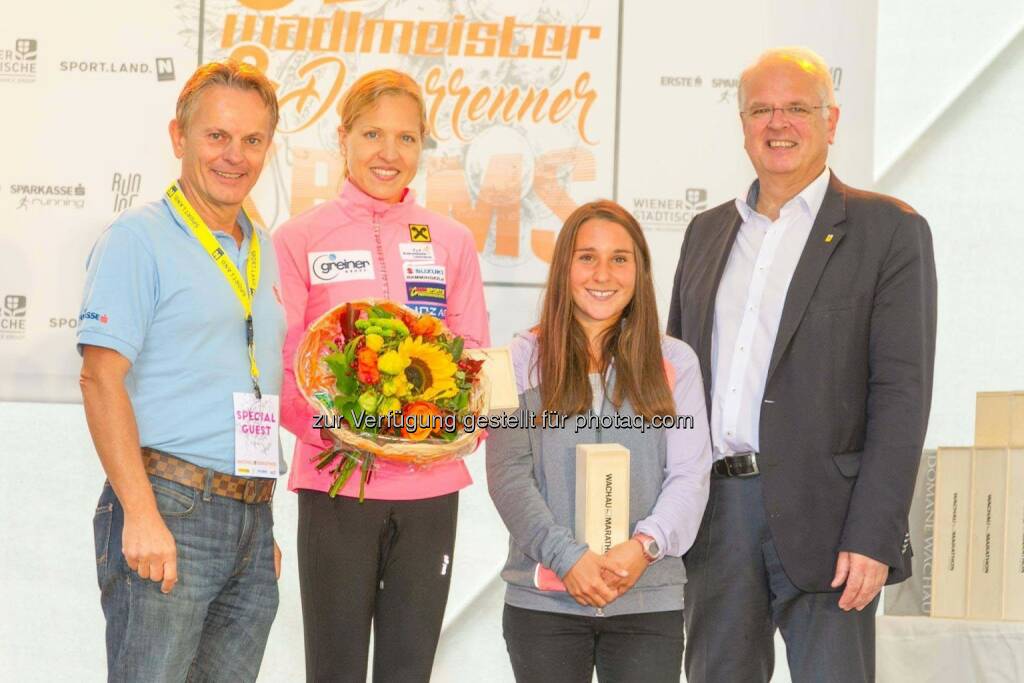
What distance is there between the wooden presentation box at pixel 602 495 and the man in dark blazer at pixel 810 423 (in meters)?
0.40

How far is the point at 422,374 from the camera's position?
6.95 ft

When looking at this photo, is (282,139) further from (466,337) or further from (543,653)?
(543,653)

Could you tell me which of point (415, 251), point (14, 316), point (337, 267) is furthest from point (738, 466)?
point (14, 316)

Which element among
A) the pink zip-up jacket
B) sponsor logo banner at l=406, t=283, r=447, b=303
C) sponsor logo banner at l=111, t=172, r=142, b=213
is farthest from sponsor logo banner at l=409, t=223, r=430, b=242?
sponsor logo banner at l=111, t=172, r=142, b=213

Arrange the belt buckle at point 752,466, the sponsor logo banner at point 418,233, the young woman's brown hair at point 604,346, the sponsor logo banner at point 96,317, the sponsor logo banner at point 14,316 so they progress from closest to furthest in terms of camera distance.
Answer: the sponsor logo banner at point 96,317 → the young woman's brown hair at point 604,346 → the belt buckle at point 752,466 → the sponsor logo banner at point 418,233 → the sponsor logo banner at point 14,316

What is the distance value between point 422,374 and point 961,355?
8.23ft

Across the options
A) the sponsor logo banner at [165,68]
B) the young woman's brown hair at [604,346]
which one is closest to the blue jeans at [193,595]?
the young woman's brown hair at [604,346]

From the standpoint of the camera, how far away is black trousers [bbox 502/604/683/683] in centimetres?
225

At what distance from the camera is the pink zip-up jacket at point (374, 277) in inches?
93.8

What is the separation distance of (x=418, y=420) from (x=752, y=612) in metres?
0.97

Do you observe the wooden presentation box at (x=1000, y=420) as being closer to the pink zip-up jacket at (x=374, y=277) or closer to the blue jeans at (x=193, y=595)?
the pink zip-up jacket at (x=374, y=277)

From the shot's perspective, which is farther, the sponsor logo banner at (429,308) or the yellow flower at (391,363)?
the sponsor logo banner at (429,308)

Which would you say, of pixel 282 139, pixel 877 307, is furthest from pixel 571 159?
pixel 877 307

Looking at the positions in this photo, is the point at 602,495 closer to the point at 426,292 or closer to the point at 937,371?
the point at 426,292
